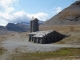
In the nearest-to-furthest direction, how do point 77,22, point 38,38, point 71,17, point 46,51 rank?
point 46,51
point 38,38
point 77,22
point 71,17

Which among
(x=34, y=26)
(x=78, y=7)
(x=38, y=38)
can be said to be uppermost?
(x=78, y=7)

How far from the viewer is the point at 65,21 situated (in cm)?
15938

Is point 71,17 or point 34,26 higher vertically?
point 71,17

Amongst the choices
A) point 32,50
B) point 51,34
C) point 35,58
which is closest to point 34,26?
point 51,34

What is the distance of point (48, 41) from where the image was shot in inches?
3600

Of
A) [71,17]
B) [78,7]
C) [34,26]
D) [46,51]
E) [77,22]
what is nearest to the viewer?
[46,51]

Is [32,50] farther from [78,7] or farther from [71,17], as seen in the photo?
[78,7]

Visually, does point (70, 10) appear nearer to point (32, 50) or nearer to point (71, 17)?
point (71, 17)

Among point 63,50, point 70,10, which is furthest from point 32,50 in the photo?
point 70,10

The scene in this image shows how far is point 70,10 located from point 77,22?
36421 millimetres

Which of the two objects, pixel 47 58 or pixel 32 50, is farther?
pixel 32 50

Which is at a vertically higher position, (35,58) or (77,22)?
(77,22)

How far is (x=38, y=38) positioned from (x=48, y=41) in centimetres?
473

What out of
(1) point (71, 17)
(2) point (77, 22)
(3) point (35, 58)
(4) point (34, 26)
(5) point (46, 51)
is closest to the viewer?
(3) point (35, 58)
